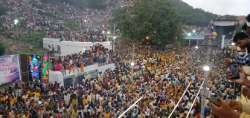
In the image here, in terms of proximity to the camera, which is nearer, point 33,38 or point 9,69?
point 9,69

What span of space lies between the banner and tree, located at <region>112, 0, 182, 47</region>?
19757mm

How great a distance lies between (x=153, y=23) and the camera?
39.3 meters

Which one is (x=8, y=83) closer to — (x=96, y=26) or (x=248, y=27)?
(x=248, y=27)

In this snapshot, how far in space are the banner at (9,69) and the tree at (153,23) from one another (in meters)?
19.8

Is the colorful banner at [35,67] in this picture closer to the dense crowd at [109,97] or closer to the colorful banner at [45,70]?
the colorful banner at [45,70]

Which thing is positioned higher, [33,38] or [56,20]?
[56,20]

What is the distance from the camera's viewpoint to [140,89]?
19.1 meters

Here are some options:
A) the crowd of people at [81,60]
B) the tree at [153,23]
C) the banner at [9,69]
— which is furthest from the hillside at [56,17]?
the banner at [9,69]

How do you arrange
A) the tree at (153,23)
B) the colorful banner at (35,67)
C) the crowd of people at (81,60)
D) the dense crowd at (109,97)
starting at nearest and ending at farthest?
the dense crowd at (109,97)
the colorful banner at (35,67)
the crowd of people at (81,60)
the tree at (153,23)

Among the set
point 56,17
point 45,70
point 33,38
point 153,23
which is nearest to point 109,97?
point 45,70

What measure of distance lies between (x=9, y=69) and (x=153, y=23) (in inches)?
860

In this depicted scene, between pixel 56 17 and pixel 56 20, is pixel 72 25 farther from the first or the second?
pixel 56 17

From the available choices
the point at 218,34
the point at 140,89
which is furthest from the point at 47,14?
the point at 140,89

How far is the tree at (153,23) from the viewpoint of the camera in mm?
38938
